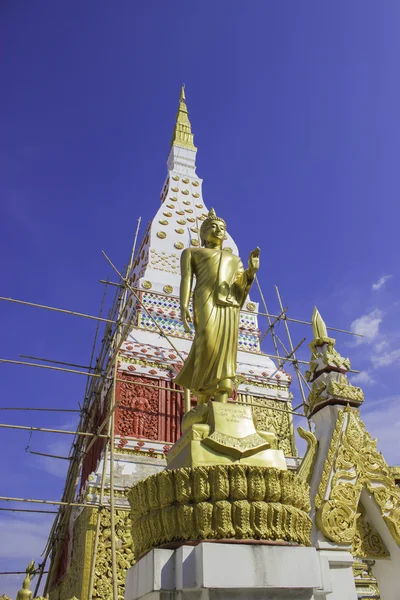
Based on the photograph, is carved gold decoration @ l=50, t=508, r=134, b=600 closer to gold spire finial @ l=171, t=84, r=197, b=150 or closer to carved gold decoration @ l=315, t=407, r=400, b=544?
carved gold decoration @ l=315, t=407, r=400, b=544

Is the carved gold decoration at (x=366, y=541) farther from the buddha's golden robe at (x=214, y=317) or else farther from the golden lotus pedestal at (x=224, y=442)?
the buddha's golden robe at (x=214, y=317)

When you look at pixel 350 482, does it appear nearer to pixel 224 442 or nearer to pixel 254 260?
pixel 224 442

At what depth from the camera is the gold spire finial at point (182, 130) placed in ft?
54.5

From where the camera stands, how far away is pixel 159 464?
29.7 ft

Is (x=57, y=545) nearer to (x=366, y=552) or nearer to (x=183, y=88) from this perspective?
(x=366, y=552)

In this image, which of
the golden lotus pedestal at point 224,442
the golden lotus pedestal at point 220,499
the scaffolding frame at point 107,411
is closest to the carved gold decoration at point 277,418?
the scaffolding frame at point 107,411

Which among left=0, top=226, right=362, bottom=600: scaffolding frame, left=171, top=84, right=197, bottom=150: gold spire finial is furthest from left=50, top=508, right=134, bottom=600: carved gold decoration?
left=171, top=84, right=197, bottom=150: gold spire finial

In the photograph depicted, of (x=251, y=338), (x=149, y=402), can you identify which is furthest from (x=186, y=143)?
(x=149, y=402)

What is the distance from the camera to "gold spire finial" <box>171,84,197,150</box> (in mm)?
16625

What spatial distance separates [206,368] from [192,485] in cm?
128

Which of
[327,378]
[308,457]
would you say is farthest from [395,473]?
[327,378]

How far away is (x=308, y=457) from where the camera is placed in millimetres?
6012

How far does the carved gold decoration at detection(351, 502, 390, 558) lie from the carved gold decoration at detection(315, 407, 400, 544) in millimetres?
215

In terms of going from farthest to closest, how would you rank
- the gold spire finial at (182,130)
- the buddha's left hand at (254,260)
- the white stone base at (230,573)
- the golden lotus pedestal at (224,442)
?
the gold spire finial at (182,130)
the buddha's left hand at (254,260)
the golden lotus pedestal at (224,442)
the white stone base at (230,573)
